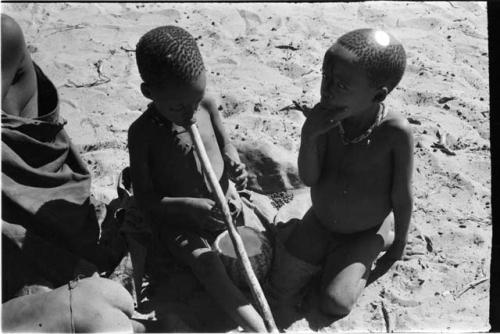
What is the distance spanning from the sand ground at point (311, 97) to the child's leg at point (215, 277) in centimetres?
9

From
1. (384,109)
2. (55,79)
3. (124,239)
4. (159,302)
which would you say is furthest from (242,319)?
(55,79)

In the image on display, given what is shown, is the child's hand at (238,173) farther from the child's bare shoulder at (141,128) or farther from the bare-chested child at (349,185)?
the child's bare shoulder at (141,128)

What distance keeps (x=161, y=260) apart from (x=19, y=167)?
56 centimetres

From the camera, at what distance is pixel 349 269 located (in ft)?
7.76

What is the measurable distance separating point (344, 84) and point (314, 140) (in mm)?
252

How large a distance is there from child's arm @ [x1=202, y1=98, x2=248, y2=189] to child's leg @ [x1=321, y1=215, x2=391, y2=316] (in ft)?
1.24

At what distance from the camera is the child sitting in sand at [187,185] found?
2248mm

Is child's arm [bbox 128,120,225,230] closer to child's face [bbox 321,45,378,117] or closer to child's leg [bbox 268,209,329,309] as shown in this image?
child's leg [bbox 268,209,329,309]

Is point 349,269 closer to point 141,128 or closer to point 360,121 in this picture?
point 360,121

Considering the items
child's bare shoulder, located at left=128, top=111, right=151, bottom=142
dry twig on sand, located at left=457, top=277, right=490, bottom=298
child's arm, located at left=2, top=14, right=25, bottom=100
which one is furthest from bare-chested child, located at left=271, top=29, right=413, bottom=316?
child's arm, located at left=2, top=14, right=25, bottom=100

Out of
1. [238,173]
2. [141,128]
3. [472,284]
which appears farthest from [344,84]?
[472,284]

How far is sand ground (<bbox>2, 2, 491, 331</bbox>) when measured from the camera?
2418 millimetres

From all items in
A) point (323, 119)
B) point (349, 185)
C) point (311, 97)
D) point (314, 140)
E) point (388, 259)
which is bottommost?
point (388, 259)

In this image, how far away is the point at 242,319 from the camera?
222cm
